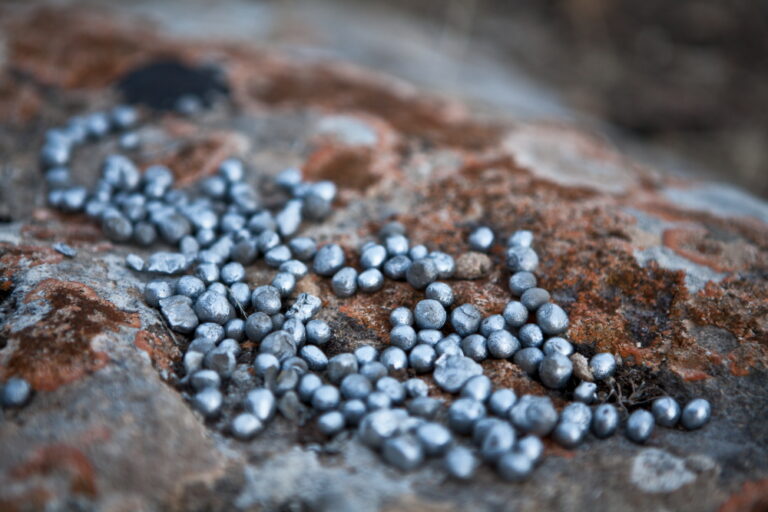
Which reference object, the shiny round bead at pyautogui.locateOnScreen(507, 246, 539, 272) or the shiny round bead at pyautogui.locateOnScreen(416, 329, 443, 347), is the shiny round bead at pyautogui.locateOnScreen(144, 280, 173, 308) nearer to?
the shiny round bead at pyautogui.locateOnScreen(416, 329, 443, 347)

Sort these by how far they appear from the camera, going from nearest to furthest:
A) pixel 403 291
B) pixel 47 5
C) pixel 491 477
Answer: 1. pixel 491 477
2. pixel 403 291
3. pixel 47 5

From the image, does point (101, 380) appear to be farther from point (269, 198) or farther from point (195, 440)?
point (269, 198)

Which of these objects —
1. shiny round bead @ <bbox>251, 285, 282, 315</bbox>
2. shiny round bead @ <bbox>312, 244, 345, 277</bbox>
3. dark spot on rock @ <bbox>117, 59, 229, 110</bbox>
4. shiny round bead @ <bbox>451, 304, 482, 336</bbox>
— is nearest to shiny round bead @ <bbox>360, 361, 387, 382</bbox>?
shiny round bead @ <bbox>451, 304, 482, 336</bbox>

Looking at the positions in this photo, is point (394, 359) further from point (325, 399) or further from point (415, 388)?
point (325, 399)

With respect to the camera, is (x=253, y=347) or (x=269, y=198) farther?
(x=269, y=198)

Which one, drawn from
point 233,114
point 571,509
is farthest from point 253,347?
point 233,114

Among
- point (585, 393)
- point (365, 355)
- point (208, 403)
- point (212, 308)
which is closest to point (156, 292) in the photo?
point (212, 308)
